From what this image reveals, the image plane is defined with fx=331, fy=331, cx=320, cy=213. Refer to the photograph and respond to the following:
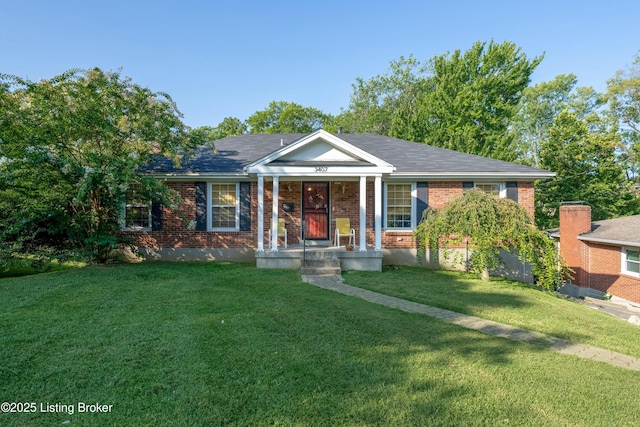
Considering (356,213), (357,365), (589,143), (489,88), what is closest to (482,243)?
(356,213)

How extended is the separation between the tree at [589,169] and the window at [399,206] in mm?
15339

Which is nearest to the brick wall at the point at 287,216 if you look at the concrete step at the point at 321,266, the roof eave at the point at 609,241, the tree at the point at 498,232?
the tree at the point at 498,232

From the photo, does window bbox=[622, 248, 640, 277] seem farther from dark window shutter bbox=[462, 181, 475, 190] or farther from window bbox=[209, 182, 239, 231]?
window bbox=[209, 182, 239, 231]

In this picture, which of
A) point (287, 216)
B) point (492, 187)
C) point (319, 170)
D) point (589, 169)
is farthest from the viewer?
point (589, 169)

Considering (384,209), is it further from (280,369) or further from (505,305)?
(280,369)

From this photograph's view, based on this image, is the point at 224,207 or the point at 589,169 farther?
the point at 589,169

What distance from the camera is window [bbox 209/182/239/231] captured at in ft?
38.2

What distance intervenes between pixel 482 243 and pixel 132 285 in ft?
28.5

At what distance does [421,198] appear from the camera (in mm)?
11766

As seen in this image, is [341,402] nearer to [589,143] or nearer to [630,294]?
[630,294]

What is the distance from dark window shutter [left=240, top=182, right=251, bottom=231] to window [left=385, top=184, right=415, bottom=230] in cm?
492

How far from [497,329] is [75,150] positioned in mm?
11291

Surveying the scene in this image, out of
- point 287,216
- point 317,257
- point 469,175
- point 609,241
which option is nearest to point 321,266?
point 317,257

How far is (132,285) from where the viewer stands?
736 centimetres
